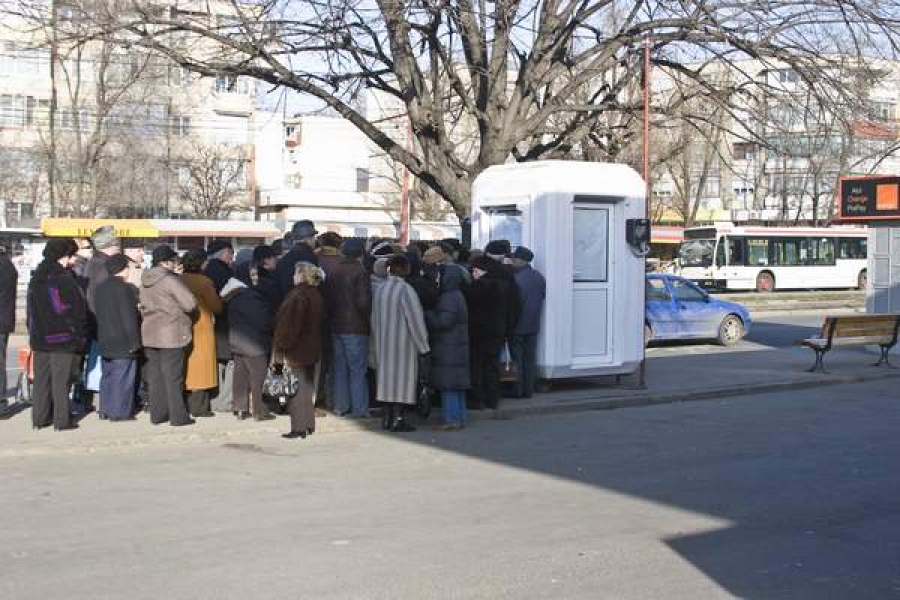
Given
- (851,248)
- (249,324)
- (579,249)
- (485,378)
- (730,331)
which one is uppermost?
(851,248)

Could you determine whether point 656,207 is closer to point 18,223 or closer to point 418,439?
point 18,223

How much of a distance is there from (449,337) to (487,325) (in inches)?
41.2

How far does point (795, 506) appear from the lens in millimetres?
8773

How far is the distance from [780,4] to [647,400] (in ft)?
20.5

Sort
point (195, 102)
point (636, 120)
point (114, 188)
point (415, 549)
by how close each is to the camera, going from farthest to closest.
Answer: point (195, 102)
point (114, 188)
point (636, 120)
point (415, 549)

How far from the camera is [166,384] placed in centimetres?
1183

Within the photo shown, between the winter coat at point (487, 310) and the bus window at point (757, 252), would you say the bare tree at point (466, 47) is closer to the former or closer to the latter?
the winter coat at point (487, 310)

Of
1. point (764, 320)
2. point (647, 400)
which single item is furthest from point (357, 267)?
point (764, 320)

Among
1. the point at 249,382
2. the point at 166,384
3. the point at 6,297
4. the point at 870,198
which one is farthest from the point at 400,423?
the point at 870,198

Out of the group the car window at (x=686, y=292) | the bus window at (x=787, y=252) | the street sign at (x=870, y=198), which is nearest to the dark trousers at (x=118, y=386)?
the car window at (x=686, y=292)

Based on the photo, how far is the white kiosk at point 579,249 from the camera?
14.5 meters

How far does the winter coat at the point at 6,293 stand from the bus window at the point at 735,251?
3989cm

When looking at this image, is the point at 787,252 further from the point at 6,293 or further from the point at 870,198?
the point at 6,293

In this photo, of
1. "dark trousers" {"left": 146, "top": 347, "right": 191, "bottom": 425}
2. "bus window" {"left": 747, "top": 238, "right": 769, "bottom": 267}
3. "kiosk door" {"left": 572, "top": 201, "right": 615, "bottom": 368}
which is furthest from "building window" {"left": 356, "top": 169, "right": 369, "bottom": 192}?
"dark trousers" {"left": 146, "top": 347, "right": 191, "bottom": 425}
